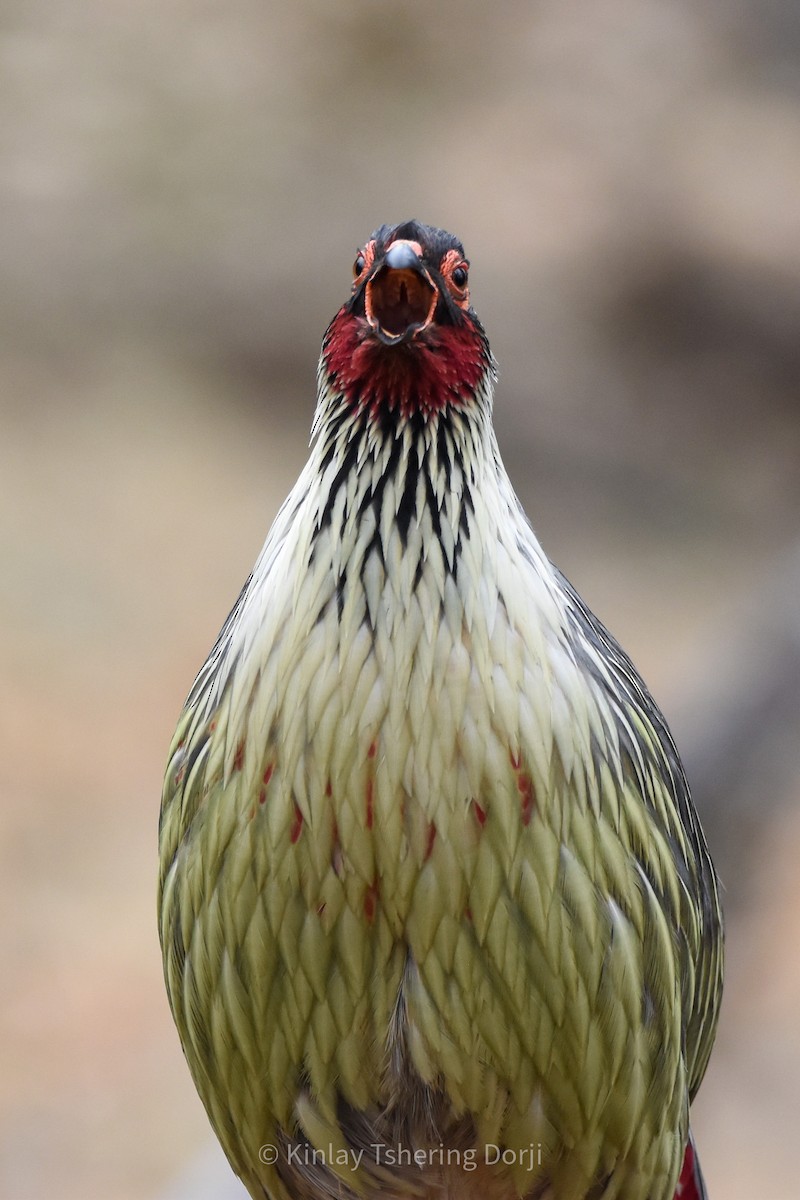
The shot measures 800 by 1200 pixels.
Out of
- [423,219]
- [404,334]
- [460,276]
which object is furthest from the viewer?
[423,219]

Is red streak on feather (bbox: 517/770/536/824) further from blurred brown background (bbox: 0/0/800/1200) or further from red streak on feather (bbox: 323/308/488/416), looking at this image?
blurred brown background (bbox: 0/0/800/1200)

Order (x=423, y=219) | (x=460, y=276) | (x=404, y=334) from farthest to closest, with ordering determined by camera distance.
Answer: (x=423, y=219), (x=460, y=276), (x=404, y=334)

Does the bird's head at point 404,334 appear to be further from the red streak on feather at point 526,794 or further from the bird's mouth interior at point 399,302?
the red streak on feather at point 526,794

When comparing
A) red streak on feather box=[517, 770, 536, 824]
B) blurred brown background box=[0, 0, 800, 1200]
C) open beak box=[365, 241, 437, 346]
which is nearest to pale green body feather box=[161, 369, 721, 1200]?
red streak on feather box=[517, 770, 536, 824]

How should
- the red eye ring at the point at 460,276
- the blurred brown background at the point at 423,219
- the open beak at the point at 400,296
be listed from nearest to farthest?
the open beak at the point at 400,296 < the red eye ring at the point at 460,276 < the blurred brown background at the point at 423,219

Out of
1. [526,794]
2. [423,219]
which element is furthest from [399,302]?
[423,219]

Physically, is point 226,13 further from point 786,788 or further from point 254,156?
point 786,788

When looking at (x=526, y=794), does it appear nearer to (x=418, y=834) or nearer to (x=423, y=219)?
(x=418, y=834)

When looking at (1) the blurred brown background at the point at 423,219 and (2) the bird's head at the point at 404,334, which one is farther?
(1) the blurred brown background at the point at 423,219

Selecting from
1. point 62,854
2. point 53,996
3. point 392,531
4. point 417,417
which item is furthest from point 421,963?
point 62,854

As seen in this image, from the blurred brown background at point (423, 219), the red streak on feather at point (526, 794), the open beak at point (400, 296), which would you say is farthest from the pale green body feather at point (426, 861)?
the blurred brown background at point (423, 219)
